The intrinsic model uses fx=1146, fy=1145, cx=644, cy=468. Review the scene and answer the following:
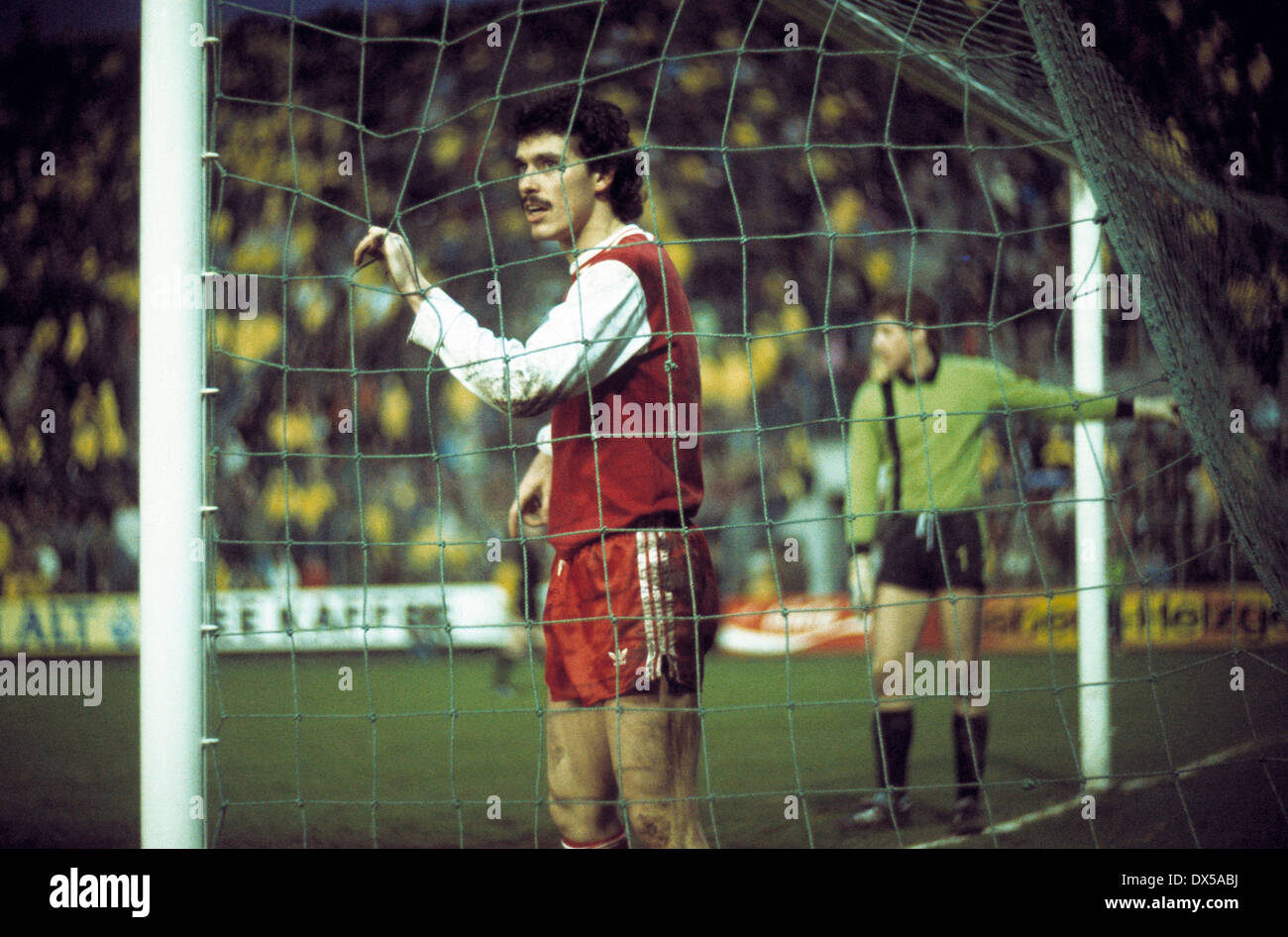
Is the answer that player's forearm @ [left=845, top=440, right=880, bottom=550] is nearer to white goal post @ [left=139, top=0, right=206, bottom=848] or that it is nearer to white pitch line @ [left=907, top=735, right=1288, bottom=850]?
white pitch line @ [left=907, top=735, right=1288, bottom=850]

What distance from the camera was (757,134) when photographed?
12.7 m

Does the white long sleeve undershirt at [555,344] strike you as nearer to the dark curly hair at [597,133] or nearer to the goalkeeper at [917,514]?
the dark curly hair at [597,133]

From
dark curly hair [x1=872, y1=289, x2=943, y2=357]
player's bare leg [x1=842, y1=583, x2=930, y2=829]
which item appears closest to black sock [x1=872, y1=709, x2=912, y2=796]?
player's bare leg [x1=842, y1=583, x2=930, y2=829]

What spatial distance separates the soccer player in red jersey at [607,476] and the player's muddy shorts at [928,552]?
1464 millimetres

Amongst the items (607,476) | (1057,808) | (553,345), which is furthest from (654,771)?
(1057,808)

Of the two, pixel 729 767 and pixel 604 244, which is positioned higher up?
pixel 604 244

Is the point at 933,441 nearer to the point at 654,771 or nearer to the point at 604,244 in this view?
the point at 604,244

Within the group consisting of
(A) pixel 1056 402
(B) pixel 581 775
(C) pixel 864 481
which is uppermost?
(A) pixel 1056 402

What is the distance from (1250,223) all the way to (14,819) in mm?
3964

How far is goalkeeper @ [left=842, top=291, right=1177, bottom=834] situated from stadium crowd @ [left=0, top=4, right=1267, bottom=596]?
6.60 metres

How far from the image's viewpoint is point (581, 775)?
197 centimetres

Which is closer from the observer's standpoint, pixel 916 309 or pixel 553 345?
pixel 553 345

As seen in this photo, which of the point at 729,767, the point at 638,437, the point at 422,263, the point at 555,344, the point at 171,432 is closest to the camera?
the point at 555,344

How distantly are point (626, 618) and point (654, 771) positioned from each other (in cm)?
25
